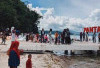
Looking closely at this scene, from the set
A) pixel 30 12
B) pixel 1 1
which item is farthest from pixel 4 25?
pixel 30 12

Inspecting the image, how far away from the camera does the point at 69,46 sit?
2906 centimetres

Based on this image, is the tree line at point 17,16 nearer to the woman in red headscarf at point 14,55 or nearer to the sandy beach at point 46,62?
the sandy beach at point 46,62

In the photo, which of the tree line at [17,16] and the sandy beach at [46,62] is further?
the tree line at [17,16]

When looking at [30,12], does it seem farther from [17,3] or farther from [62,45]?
[62,45]

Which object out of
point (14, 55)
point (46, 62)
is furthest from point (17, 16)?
point (14, 55)

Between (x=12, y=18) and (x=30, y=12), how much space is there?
34670 mm

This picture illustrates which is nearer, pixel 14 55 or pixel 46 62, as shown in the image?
pixel 14 55

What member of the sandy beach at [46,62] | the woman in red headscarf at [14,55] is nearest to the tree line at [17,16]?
the sandy beach at [46,62]

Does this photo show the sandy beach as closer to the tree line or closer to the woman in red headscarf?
the woman in red headscarf

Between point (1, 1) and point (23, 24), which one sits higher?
point (1, 1)

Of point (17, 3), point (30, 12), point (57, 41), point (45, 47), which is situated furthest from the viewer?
point (30, 12)

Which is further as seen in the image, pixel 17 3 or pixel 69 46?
pixel 17 3

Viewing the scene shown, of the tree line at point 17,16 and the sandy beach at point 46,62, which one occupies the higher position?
the tree line at point 17,16

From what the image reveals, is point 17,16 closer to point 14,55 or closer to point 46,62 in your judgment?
point 46,62
